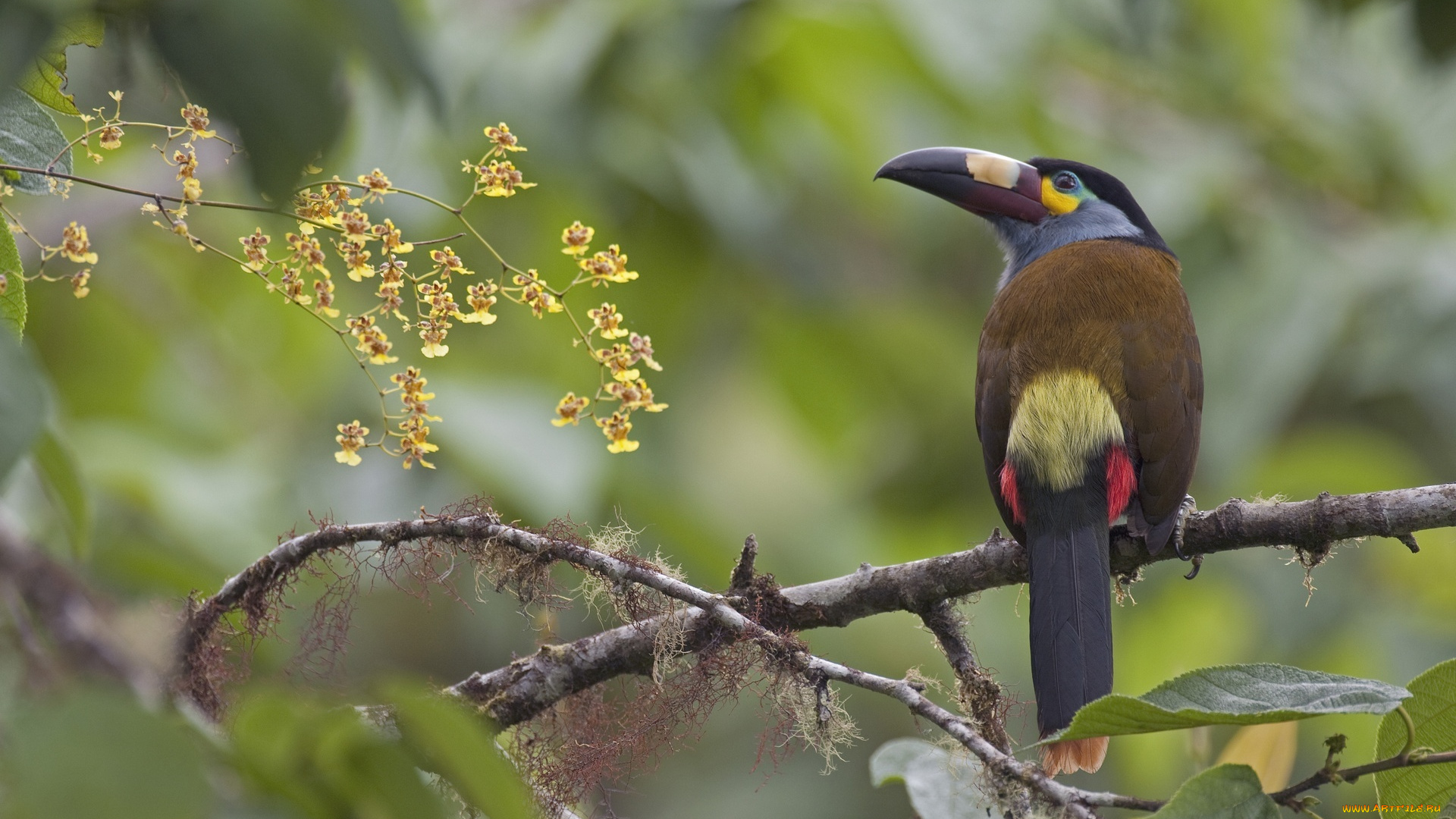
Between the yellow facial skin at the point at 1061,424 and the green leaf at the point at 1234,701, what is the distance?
→ 0.96m

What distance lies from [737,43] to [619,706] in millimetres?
3084

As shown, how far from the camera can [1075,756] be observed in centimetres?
185

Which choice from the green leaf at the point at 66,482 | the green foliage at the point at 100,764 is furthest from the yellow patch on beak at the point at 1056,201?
the green foliage at the point at 100,764

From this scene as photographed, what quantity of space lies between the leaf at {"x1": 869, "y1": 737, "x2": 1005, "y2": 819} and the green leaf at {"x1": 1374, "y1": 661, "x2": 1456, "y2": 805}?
1.47ft

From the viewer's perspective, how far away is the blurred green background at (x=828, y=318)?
3.82 m

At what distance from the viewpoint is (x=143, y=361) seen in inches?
198

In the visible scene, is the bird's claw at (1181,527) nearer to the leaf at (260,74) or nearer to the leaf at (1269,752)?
the leaf at (1269,752)

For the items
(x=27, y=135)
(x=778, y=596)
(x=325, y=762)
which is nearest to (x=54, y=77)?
(x=27, y=135)

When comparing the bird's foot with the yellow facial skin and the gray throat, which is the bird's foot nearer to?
the yellow facial skin

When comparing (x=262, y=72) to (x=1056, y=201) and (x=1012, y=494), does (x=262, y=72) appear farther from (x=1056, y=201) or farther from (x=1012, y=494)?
(x=1056, y=201)

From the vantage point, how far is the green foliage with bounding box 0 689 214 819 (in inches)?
26.9

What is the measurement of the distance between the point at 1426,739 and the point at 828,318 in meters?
3.56

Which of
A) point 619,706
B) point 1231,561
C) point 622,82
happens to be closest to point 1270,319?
point 1231,561

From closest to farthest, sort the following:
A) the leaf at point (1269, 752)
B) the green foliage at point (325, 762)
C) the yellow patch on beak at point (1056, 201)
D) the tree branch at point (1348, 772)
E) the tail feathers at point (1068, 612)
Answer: the green foliage at point (325, 762)
the tree branch at point (1348, 772)
the leaf at point (1269, 752)
the tail feathers at point (1068, 612)
the yellow patch on beak at point (1056, 201)
